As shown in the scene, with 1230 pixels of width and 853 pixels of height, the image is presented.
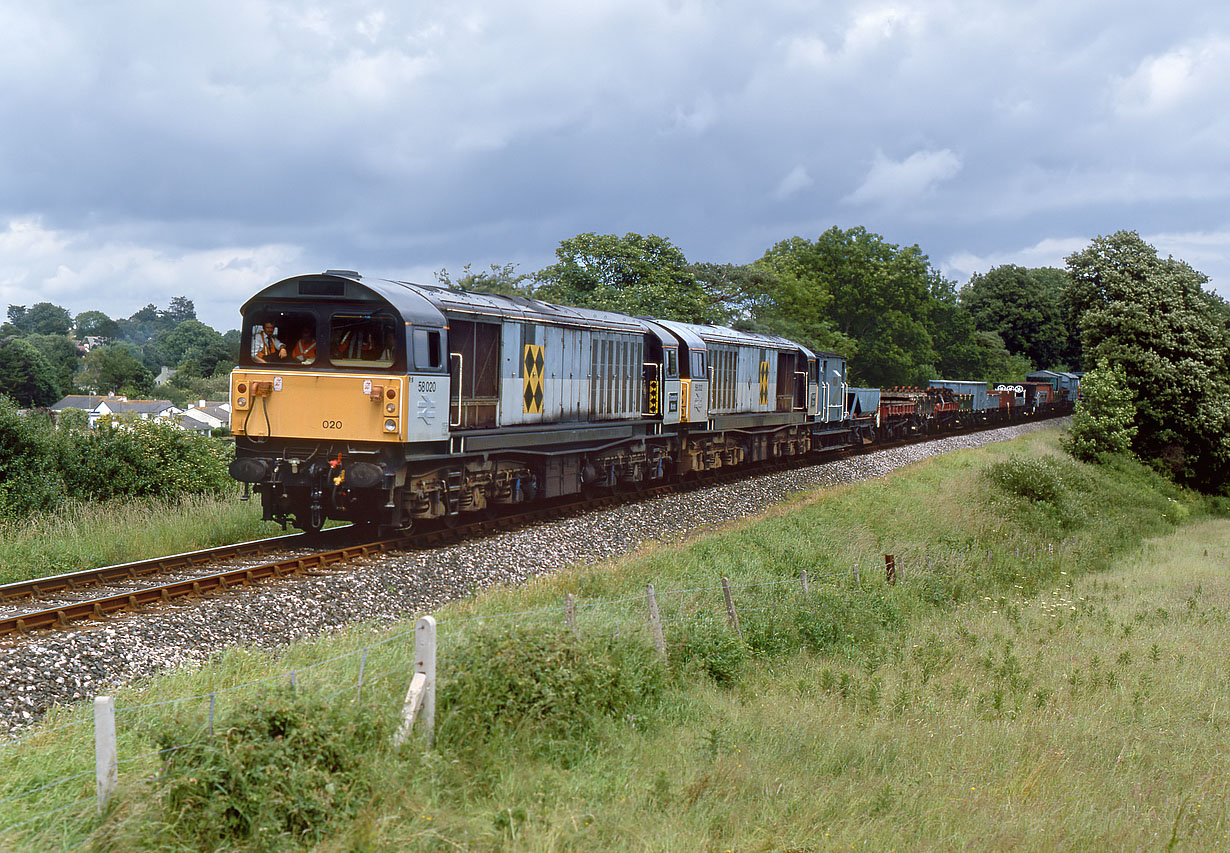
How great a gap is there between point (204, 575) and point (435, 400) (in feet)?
13.8

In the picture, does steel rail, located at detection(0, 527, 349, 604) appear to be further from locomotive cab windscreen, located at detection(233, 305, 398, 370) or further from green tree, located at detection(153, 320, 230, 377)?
green tree, located at detection(153, 320, 230, 377)

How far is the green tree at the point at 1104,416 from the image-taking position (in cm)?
3847

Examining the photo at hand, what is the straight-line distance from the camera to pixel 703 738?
318 inches

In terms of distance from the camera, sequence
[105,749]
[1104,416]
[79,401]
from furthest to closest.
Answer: [79,401] → [1104,416] → [105,749]

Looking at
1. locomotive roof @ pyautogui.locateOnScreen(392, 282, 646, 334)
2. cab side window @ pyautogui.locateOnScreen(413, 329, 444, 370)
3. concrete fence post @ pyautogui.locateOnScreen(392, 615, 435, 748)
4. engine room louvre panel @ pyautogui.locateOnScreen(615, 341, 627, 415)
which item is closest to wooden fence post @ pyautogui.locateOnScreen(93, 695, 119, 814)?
concrete fence post @ pyautogui.locateOnScreen(392, 615, 435, 748)

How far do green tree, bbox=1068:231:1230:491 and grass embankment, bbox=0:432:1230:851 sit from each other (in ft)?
87.8

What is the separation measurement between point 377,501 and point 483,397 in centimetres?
284

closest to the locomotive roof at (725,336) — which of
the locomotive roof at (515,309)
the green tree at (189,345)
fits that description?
the locomotive roof at (515,309)

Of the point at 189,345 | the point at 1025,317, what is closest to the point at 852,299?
the point at 1025,317

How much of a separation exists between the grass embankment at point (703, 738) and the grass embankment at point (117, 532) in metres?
6.03

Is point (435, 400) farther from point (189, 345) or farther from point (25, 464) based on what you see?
point (189, 345)

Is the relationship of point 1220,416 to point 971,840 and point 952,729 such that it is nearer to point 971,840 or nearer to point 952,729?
point 952,729

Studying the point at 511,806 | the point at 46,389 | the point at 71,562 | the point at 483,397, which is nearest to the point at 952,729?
the point at 511,806

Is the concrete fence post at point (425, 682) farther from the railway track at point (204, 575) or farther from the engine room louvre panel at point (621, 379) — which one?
the engine room louvre panel at point (621, 379)
